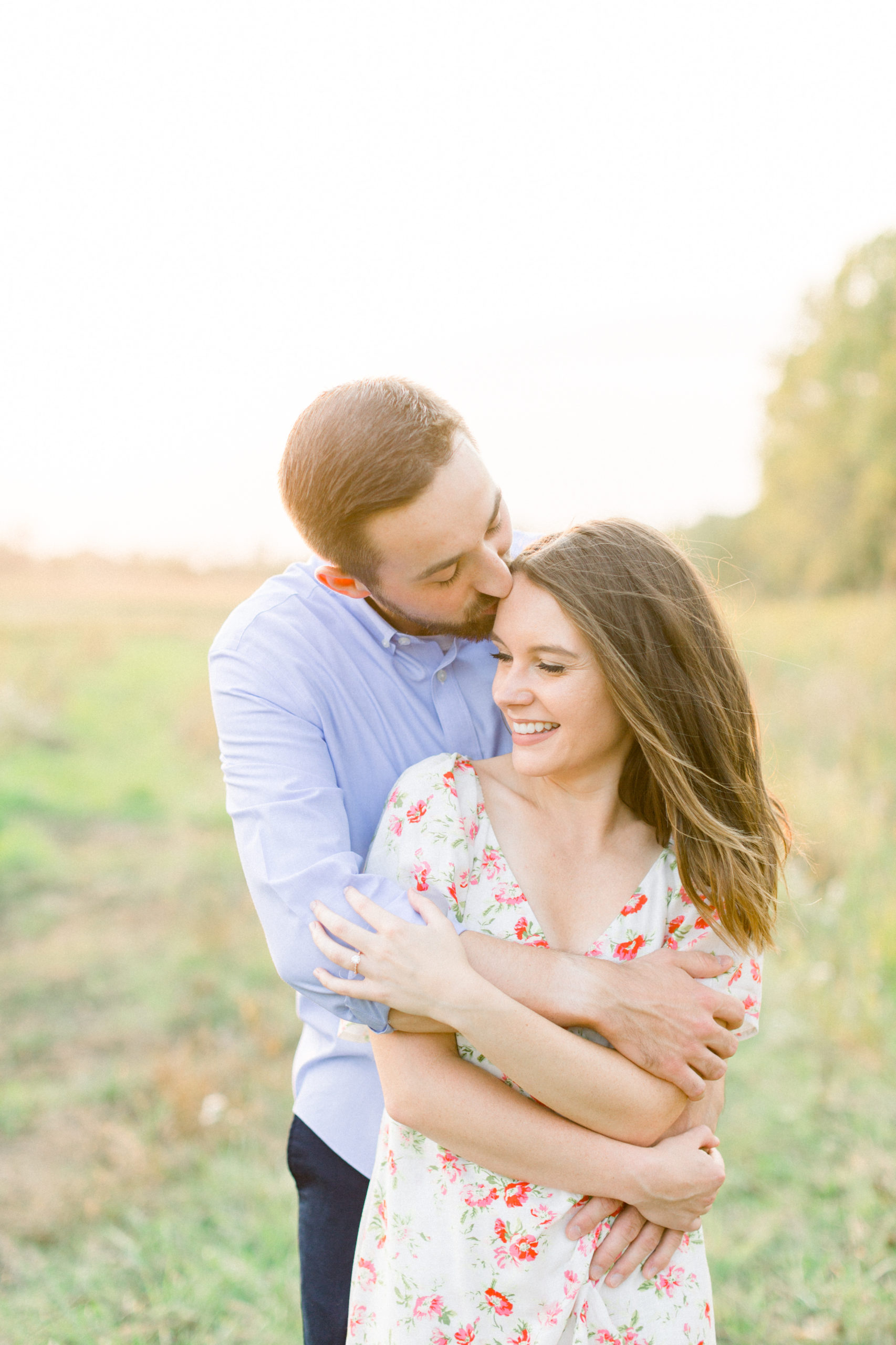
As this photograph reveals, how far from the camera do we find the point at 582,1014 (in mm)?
1802

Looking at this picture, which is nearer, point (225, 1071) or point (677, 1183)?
point (677, 1183)

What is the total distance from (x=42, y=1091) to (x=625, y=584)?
402 cm

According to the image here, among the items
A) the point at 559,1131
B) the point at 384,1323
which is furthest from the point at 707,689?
the point at 384,1323

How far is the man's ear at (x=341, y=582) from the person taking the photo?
2359 millimetres

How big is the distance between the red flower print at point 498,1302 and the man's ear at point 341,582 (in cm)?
144

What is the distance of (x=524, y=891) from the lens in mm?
2021

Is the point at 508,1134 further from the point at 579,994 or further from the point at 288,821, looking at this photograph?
the point at 288,821

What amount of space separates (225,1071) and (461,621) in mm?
3311

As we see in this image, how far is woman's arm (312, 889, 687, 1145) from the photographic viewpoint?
1.73 metres

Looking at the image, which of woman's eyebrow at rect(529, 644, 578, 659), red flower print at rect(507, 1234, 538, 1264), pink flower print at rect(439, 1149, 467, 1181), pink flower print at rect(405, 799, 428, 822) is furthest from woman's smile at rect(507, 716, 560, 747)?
red flower print at rect(507, 1234, 538, 1264)

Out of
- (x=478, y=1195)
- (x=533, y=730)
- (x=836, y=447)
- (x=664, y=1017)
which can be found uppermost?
(x=533, y=730)

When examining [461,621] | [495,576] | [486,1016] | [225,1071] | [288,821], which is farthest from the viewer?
[225,1071]

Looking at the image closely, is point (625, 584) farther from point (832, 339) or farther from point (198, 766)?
point (832, 339)

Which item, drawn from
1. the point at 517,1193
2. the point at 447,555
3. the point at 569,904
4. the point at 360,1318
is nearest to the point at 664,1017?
the point at 569,904
